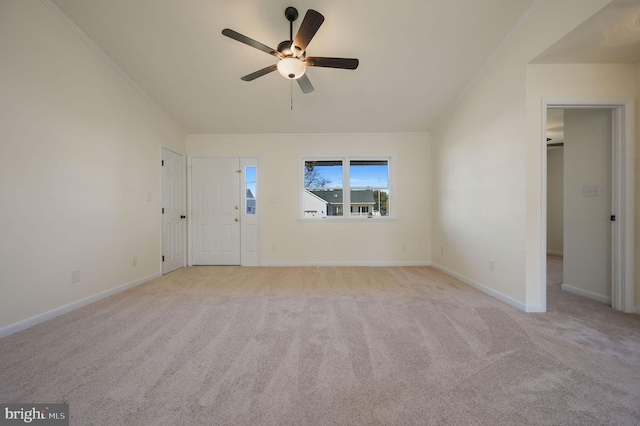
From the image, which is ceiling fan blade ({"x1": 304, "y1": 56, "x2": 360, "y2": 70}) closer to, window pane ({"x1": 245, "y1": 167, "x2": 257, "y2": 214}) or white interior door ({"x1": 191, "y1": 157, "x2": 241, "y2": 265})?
window pane ({"x1": 245, "y1": 167, "x2": 257, "y2": 214})

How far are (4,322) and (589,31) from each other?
545cm

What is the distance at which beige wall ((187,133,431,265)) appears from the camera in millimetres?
4859

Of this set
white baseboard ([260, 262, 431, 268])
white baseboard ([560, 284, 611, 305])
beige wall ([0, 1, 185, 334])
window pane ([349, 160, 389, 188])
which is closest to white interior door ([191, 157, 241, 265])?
white baseboard ([260, 262, 431, 268])

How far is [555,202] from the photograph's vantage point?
5949 mm

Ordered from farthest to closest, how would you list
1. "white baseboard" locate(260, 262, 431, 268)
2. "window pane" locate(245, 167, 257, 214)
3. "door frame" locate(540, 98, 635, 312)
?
"window pane" locate(245, 167, 257, 214)
"white baseboard" locate(260, 262, 431, 268)
"door frame" locate(540, 98, 635, 312)

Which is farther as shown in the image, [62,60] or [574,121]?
[574,121]

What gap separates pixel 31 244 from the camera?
2.16 metres

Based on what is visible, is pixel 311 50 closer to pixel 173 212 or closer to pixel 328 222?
pixel 328 222

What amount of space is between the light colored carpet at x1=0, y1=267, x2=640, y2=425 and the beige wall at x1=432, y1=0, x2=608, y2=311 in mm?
456

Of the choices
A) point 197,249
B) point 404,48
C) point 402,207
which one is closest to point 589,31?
point 404,48

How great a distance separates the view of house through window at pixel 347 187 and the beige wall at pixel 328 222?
188mm

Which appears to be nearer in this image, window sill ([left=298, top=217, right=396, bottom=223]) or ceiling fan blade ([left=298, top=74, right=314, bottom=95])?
ceiling fan blade ([left=298, top=74, right=314, bottom=95])

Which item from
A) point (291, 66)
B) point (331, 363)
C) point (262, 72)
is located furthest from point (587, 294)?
point (262, 72)

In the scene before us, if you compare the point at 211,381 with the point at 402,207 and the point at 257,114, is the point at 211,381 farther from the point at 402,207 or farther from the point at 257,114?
the point at 402,207
